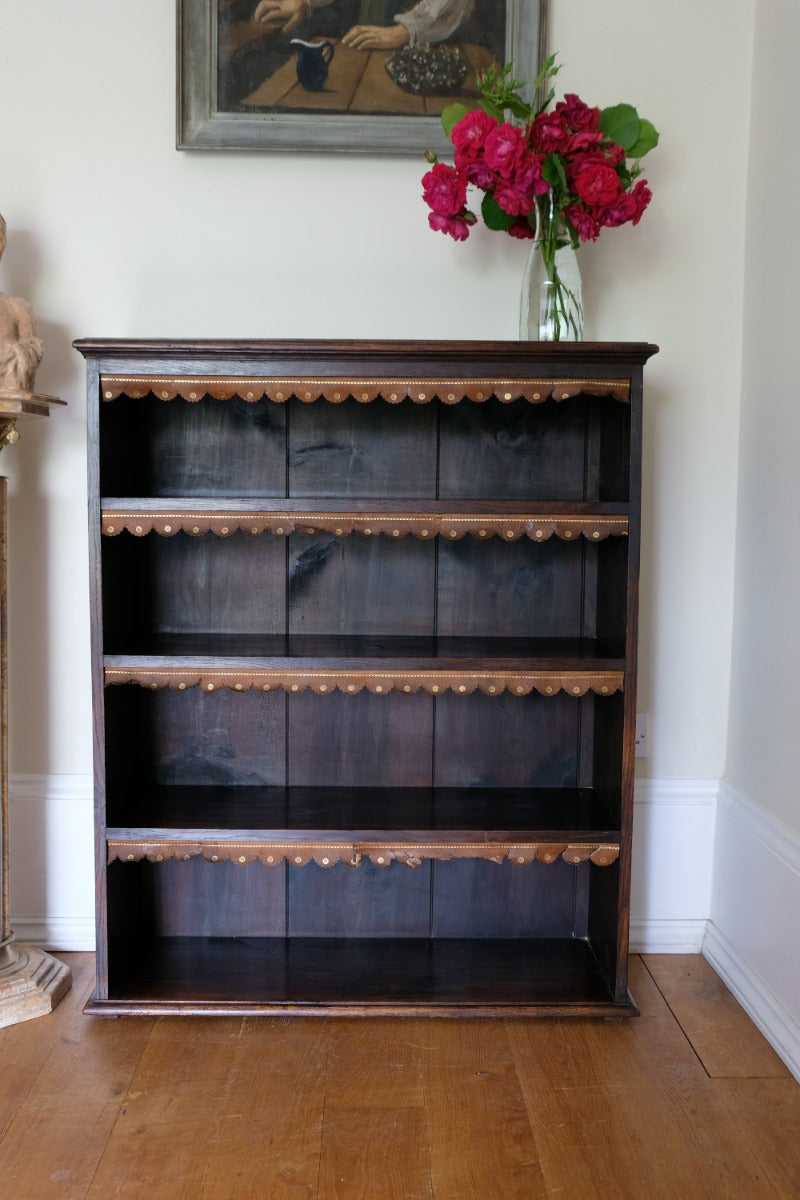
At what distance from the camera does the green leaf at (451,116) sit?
1.92m

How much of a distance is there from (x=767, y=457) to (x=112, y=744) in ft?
4.53

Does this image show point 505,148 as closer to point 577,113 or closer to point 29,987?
point 577,113

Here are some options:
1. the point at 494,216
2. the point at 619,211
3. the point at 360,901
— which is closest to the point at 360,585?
the point at 360,901

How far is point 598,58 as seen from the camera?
6.70 ft

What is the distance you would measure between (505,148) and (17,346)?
95 cm

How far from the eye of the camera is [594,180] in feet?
5.98

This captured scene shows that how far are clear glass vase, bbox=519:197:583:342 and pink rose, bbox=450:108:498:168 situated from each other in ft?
0.55

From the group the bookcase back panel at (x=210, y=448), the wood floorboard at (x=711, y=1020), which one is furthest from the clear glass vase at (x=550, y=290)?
the wood floorboard at (x=711, y=1020)

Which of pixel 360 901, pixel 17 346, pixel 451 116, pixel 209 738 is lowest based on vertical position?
pixel 360 901

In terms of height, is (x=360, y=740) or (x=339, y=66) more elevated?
(x=339, y=66)

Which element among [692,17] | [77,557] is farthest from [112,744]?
[692,17]

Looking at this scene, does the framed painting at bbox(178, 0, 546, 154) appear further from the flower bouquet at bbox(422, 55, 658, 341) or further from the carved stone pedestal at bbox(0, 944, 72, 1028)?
the carved stone pedestal at bbox(0, 944, 72, 1028)

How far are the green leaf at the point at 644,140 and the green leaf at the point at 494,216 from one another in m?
0.26

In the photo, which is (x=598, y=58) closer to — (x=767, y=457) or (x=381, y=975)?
(x=767, y=457)
